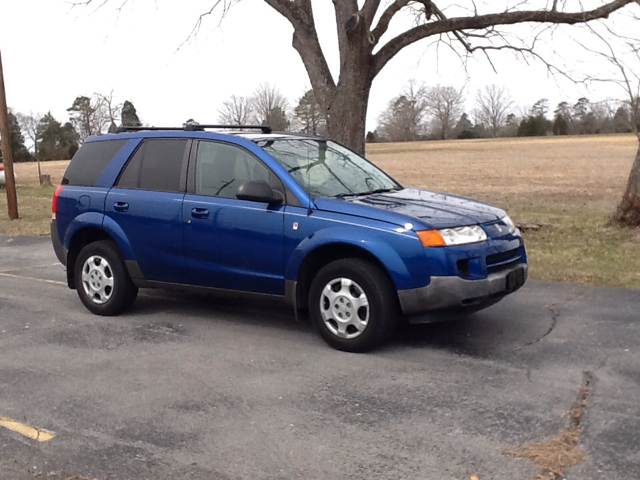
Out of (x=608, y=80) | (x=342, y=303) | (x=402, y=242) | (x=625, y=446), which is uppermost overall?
(x=608, y=80)

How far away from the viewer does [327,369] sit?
5.28 meters

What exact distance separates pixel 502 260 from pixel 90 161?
13.8 ft

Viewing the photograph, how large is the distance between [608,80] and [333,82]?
4537mm

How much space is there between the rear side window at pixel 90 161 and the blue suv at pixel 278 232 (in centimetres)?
1

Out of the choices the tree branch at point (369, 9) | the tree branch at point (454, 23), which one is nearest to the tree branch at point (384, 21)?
the tree branch at point (454, 23)

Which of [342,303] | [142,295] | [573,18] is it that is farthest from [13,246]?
[573,18]

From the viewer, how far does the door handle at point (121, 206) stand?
681 cm

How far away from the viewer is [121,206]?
269 inches

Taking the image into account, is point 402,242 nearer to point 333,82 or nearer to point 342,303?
point 342,303

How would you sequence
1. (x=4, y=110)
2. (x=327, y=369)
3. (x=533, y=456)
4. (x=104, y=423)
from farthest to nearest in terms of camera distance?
(x=4, y=110)
(x=327, y=369)
(x=104, y=423)
(x=533, y=456)

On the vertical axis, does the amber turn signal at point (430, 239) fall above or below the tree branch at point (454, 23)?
below

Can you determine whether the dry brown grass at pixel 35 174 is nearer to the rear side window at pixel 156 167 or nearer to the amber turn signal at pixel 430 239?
the rear side window at pixel 156 167

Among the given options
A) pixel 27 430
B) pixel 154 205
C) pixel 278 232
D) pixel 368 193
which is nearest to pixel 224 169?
pixel 154 205

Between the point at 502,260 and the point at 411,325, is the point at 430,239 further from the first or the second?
the point at 411,325
